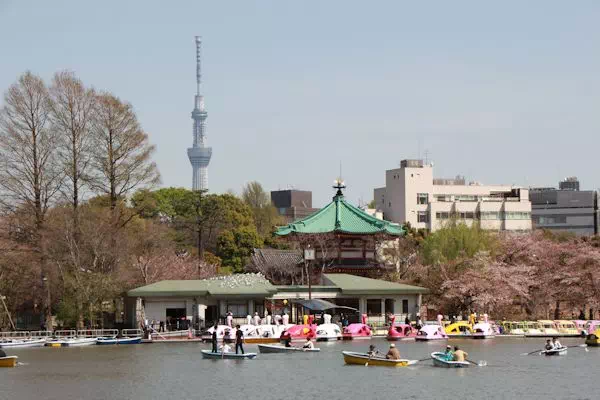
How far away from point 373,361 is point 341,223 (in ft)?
143

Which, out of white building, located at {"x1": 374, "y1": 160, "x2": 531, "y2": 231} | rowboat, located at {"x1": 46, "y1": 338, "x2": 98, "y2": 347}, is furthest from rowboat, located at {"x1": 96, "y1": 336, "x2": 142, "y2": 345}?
white building, located at {"x1": 374, "y1": 160, "x2": 531, "y2": 231}

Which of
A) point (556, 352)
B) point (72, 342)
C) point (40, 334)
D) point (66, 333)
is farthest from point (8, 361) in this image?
point (556, 352)

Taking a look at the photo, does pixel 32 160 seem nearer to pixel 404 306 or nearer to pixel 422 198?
pixel 404 306

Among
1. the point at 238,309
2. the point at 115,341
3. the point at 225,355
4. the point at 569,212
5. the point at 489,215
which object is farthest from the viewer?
the point at 569,212

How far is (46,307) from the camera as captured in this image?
260ft

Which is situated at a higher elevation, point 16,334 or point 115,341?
point 16,334

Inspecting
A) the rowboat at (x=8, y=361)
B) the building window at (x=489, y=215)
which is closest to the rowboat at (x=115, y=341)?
the rowboat at (x=8, y=361)

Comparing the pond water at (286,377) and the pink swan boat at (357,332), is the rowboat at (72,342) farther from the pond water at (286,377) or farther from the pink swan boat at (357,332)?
the pink swan boat at (357,332)

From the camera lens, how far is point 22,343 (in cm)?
7112

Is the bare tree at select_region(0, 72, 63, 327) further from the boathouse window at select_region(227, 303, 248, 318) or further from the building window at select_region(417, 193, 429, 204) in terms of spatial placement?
the building window at select_region(417, 193, 429, 204)

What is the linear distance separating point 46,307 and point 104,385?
1241 inches

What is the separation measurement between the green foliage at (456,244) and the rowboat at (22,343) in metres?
37.4

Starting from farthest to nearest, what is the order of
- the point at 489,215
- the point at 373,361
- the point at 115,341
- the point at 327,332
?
the point at 489,215 → the point at 327,332 → the point at 115,341 → the point at 373,361

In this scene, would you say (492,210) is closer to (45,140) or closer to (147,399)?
(45,140)
